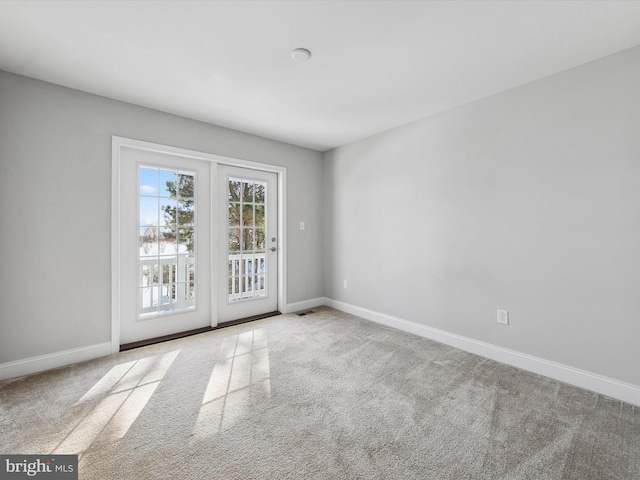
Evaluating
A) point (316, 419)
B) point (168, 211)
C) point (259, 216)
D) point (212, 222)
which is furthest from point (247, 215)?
point (316, 419)

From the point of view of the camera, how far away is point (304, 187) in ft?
14.2

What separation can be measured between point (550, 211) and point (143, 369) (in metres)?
3.67

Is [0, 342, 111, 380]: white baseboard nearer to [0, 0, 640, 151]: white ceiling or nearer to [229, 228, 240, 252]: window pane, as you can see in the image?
[229, 228, 240, 252]: window pane

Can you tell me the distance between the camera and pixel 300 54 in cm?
205

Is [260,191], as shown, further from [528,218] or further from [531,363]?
[531,363]

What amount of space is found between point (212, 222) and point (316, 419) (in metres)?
2.48

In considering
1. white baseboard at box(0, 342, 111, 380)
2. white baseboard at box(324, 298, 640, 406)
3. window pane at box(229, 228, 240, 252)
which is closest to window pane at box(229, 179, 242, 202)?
window pane at box(229, 228, 240, 252)

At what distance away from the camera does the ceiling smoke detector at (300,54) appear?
2.02m

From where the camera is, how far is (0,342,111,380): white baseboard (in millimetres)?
2287

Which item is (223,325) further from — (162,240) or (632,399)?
(632,399)

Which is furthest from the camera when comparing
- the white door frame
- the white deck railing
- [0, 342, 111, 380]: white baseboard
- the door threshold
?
the white deck railing

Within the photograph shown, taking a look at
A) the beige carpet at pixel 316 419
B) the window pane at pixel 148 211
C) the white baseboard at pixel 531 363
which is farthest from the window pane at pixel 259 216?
the white baseboard at pixel 531 363

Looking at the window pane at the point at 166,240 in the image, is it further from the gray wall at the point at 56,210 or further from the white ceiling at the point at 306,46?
the white ceiling at the point at 306,46

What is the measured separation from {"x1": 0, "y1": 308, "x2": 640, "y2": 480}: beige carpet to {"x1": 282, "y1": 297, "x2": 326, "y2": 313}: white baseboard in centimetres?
136
